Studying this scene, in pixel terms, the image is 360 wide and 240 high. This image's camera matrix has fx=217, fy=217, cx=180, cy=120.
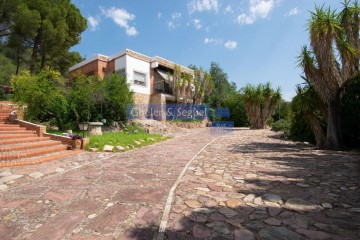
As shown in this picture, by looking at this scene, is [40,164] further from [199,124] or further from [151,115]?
[199,124]

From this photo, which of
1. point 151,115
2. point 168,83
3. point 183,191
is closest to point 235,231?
point 183,191

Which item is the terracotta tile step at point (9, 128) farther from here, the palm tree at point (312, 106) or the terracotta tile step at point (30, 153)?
the palm tree at point (312, 106)

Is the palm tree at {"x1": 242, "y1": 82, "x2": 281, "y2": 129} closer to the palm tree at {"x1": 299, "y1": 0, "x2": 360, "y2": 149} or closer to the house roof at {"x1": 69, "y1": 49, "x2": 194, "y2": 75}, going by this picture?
the house roof at {"x1": 69, "y1": 49, "x2": 194, "y2": 75}

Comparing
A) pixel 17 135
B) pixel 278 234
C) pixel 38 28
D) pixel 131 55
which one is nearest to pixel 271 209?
pixel 278 234

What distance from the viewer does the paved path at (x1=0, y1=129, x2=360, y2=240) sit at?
2.81 meters

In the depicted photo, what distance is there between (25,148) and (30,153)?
0.60 m

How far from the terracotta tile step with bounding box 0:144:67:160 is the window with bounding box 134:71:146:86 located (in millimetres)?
13927

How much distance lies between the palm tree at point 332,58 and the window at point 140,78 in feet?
51.3

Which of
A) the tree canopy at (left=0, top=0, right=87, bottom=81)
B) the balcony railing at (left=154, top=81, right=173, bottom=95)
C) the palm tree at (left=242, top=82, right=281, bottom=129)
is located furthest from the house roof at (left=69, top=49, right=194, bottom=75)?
the palm tree at (left=242, top=82, right=281, bottom=129)

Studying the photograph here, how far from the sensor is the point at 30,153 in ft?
23.6

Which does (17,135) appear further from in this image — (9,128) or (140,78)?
(140,78)

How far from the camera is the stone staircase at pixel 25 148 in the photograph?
261 inches

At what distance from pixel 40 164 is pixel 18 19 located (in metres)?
18.8

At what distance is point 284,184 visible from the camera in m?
4.54
